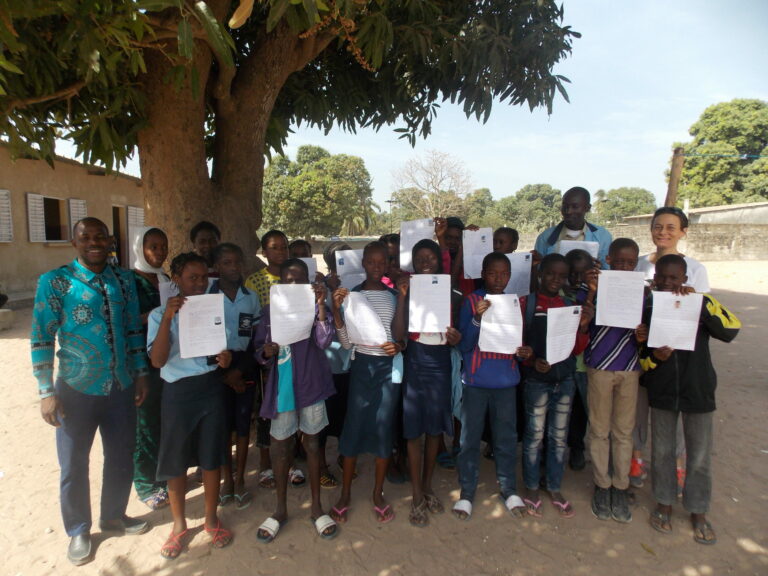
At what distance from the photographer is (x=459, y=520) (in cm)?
285

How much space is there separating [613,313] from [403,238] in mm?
1499

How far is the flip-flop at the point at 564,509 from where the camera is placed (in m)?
2.88

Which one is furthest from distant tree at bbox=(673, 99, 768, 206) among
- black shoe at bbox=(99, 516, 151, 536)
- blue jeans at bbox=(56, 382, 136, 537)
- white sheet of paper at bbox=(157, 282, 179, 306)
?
black shoe at bbox=(99, 516, 151, 536)

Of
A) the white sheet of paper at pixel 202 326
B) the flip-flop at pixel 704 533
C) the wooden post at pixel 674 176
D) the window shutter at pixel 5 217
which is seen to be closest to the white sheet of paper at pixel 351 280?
the white sheet of paper at pixel 202 326

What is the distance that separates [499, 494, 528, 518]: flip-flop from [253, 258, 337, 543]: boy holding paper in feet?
3.78

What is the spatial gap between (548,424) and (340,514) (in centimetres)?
150

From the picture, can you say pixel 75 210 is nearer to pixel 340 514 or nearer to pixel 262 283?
pixel 262 283

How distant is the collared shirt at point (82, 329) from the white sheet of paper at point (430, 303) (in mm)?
1730

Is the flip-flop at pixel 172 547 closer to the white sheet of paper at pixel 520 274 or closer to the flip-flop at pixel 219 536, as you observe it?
the flip-flop at pixel 219 536

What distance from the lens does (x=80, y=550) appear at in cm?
252

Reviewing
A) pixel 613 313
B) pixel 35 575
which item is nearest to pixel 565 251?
pixel 613 313

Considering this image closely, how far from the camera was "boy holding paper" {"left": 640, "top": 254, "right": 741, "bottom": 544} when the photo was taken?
259cm

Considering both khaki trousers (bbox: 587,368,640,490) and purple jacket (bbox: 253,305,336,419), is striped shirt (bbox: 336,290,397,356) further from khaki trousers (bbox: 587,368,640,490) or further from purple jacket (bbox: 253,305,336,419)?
khaki trousers (bbox: 587,368,640,490)

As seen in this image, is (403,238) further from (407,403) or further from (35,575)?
(35,575)
